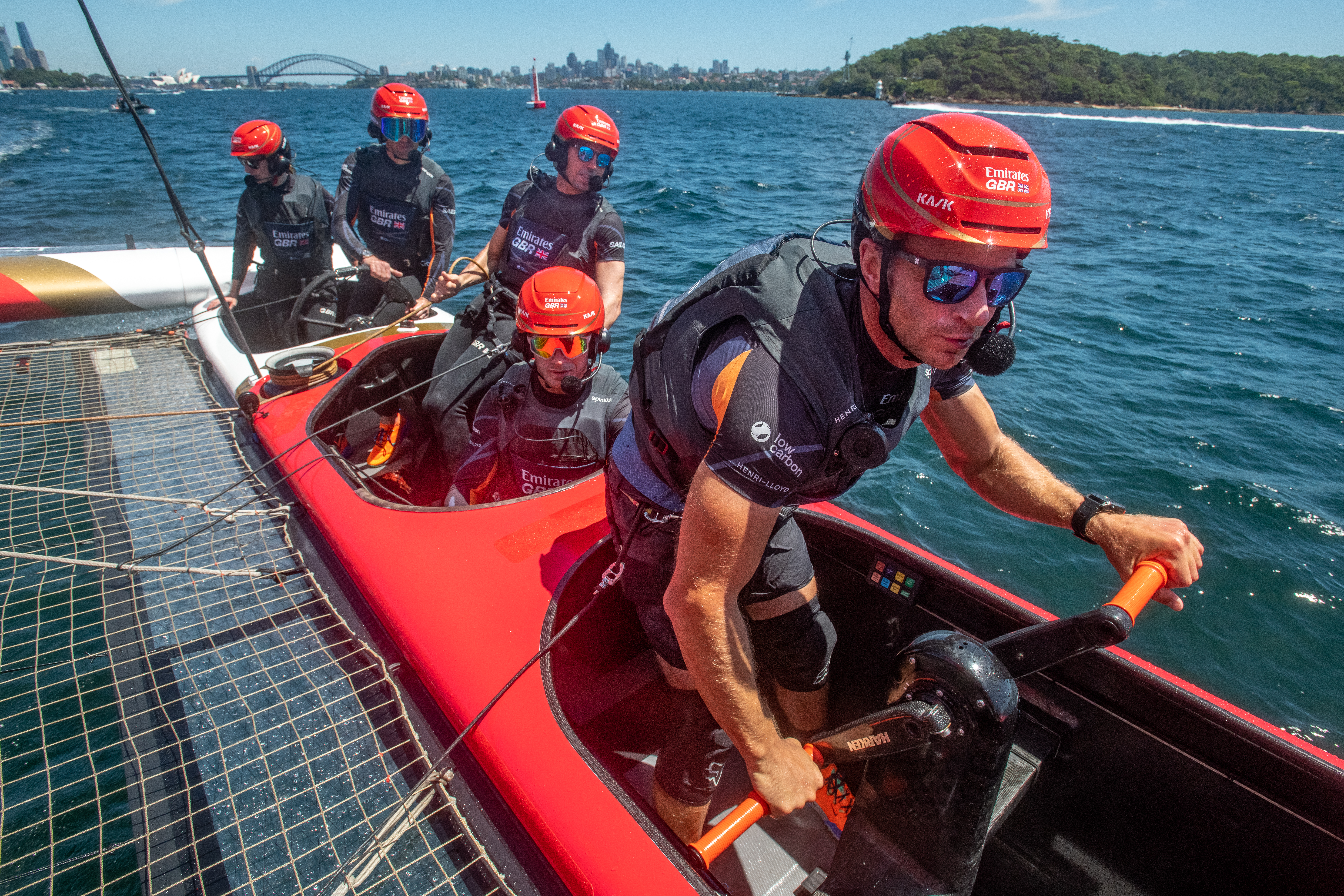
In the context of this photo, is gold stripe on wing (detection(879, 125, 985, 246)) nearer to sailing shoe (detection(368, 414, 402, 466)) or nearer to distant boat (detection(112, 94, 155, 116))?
distant boat (detection(112, 94, 155, 116))

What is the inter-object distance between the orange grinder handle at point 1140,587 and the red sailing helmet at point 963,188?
0.76m

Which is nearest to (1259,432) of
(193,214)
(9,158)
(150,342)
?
(150,342)

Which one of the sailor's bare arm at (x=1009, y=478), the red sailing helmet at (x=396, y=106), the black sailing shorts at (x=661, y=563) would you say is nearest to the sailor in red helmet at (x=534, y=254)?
the red sailing helmet at (x=396, y=106)

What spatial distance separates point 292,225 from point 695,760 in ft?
17.9

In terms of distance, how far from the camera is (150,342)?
5.07 m

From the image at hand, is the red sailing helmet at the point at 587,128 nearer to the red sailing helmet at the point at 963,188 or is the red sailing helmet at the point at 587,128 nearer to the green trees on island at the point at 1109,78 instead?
the red sailing helmet at the point at 963,188

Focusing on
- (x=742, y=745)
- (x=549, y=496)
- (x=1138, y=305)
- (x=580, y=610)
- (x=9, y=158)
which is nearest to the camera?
(x=742, y=745)

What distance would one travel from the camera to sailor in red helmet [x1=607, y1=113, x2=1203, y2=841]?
127cm

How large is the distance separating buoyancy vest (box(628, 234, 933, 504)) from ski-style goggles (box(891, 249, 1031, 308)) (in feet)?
0.62

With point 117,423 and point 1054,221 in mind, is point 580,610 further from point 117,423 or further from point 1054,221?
point 1054,221

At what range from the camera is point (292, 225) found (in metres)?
5.48

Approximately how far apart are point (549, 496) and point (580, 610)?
76 centimetres

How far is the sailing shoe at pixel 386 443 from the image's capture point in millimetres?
4371

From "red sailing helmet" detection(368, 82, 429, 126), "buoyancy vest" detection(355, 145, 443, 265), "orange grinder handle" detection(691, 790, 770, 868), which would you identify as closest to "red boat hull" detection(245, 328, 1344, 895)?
"orange grinder handle" detection(691, 790, 770, 868)
